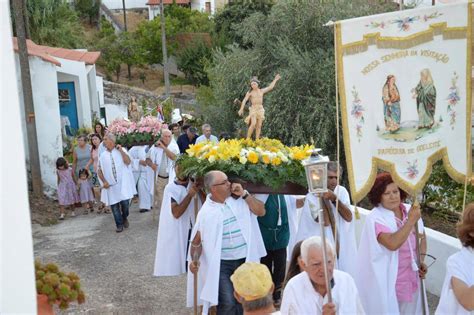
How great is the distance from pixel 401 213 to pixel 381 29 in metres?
1.54

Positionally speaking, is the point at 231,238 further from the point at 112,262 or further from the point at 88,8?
the point at 88,8

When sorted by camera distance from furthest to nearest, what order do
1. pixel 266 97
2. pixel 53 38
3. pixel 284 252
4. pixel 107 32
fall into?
1. pixel 107 32
2. pixel 53 38
3. pixel 266 97
4. pixel 284 252

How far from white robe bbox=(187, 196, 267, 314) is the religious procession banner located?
5.32 feet

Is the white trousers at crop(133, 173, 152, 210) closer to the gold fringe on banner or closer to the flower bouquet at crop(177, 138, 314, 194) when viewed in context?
the flower bouquet at crop(177, 138, 314, 194)

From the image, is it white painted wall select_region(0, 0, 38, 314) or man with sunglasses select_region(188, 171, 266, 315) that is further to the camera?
man with sunglasses select_region(188, 171, 266, 315)

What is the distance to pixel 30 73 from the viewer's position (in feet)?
55.4

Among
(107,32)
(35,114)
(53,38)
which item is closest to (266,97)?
(35,114)

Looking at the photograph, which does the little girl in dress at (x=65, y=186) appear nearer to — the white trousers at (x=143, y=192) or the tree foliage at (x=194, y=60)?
the white trousers at (x=143, y=192)

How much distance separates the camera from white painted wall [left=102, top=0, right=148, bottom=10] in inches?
2911

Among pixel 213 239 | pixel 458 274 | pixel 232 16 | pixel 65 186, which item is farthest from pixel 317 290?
pixel 232 16

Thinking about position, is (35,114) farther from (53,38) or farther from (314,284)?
(53,38)

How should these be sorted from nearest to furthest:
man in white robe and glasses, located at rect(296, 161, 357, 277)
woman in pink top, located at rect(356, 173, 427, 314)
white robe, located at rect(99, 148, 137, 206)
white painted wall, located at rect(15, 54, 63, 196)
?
woman in pink top, located at rect(356, 173, 427, 314) < man in white robe and glasses, located at rect(296, 161, 357, 277) < white robe, located at rect(99, 148, 137, 206) < white painted wall, located at rect(15, 54, 63, 196)

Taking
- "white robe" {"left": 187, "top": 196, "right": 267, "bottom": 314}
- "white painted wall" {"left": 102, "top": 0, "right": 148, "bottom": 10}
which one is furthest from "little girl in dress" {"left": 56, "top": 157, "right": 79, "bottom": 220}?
"white painted wall" {"left": 102, "top": 0, "right": 148, "bottom": 10}

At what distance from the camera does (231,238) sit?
713 centimetres
